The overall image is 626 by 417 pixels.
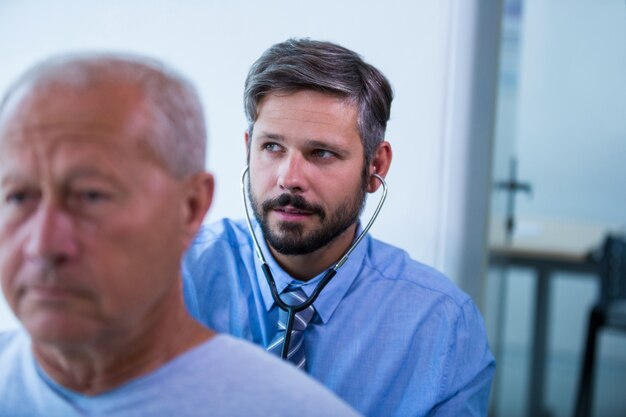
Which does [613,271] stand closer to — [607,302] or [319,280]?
[607,302]

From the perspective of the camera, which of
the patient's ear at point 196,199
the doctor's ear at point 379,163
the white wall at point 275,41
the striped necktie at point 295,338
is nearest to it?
the patient's ear at point 196,199

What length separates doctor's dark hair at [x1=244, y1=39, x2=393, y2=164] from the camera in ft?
4.02

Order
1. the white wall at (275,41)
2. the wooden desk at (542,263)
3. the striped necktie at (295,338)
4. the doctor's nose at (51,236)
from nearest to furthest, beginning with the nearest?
the doctor's nose at (51,236), the striped necktie at (295,338), the white wall at (275,41), the wooden desk at (542,263)

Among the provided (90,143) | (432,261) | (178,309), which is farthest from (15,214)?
(432,261)

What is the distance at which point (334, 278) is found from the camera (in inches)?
50.8

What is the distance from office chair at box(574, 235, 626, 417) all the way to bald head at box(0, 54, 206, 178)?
2512 millimetres

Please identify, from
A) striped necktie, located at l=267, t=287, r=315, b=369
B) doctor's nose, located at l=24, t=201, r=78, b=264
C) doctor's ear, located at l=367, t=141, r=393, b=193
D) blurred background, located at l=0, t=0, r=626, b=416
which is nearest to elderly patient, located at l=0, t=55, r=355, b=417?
doctor's nose, located at l=24, t=201, r=78, b=264

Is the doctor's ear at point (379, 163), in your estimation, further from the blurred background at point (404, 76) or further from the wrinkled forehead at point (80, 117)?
the wrinkled forehead at point (80, 117)

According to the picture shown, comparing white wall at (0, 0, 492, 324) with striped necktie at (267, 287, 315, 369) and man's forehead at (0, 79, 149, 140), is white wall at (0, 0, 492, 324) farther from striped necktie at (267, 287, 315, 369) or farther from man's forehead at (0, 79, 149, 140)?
man's forehead at (0, 79, 149, 140)

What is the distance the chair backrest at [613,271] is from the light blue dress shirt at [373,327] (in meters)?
1.83

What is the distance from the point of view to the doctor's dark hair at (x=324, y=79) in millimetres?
1227

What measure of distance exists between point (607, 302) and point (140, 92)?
2.67 m

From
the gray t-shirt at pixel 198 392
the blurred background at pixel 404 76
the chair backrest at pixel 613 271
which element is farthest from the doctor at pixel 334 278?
the chair backrest at pixel 613 271

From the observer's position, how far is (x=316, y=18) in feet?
5.21
